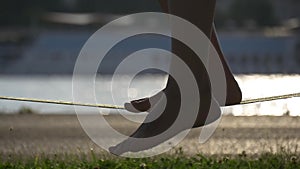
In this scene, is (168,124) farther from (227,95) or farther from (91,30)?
(91,30)

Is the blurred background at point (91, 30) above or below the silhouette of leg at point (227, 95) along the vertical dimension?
below

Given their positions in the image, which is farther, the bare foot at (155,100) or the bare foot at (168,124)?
the bare foot at (155,100)

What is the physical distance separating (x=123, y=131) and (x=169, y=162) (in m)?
1.85

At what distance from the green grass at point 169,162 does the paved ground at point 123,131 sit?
0.72 feet

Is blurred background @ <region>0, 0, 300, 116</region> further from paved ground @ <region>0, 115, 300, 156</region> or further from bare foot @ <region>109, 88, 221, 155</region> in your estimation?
bare foot @ <region>109, 88, 221, 155</region>

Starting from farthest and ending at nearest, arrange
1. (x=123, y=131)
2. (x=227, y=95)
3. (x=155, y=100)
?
1. (x=123, y=131)
2. (x=227, y=95)
3. (x=155, y=100)

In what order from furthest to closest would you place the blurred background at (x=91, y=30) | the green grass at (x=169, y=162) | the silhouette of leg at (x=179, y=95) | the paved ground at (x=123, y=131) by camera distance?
1. the blurred background at (x=91, y=30)
2. the paved ground at (x=123, y=131)
3. the green grass at (x=169, y=162)
4. the silhouette of leg at (x=179, y=95)

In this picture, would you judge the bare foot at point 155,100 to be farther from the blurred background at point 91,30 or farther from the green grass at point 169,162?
the blurred background at point 91,30

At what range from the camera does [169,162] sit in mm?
4074

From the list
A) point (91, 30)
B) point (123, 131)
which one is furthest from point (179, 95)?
point (91, 30)

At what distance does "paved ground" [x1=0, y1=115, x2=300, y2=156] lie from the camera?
4.92m

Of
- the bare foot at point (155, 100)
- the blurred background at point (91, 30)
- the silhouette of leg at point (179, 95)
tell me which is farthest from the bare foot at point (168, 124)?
the blurred background at point (91, 30)

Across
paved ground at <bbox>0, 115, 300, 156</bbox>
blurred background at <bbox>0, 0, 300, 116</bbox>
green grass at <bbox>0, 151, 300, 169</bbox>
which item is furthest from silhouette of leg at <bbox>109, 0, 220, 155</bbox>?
blurred background at <bbox>0, 0, 300, 116</bbox>

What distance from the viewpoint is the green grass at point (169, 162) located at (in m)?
3.98
